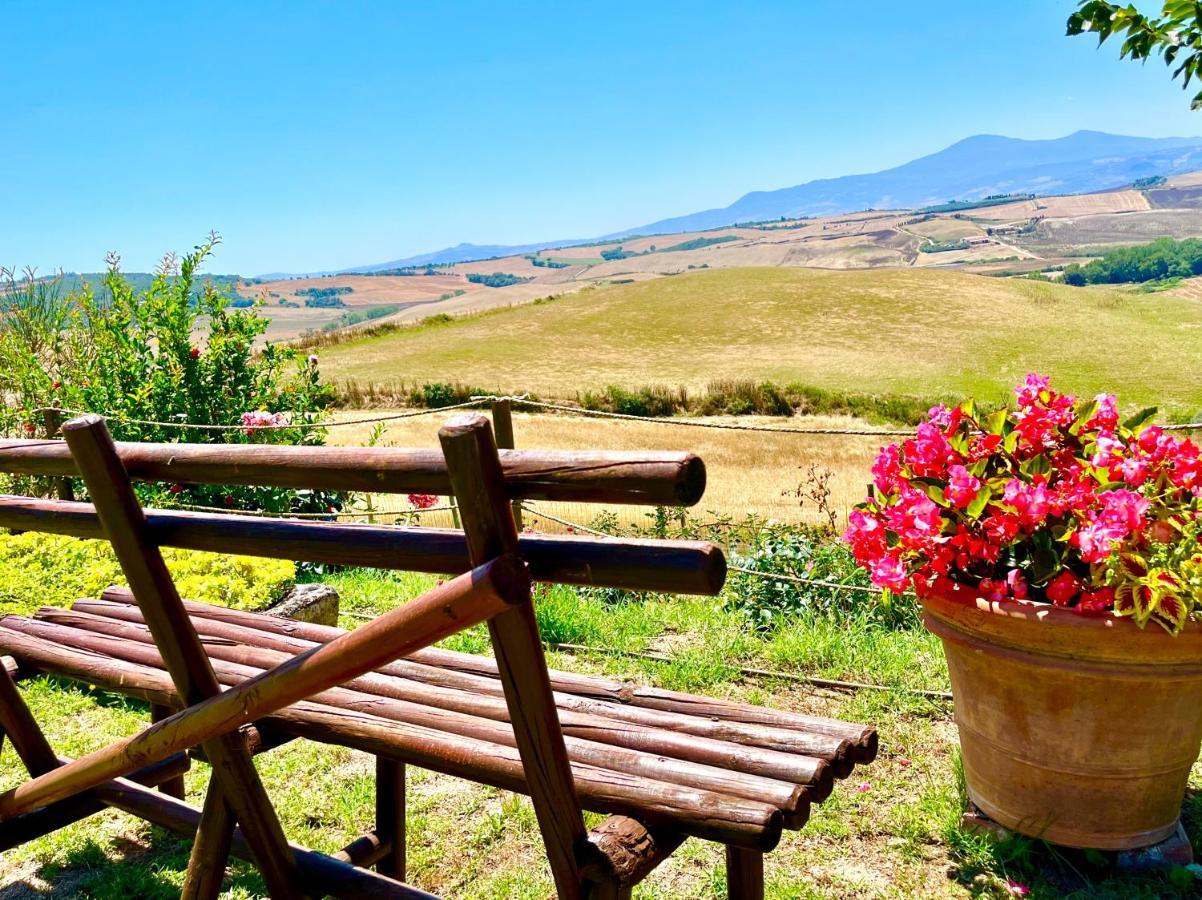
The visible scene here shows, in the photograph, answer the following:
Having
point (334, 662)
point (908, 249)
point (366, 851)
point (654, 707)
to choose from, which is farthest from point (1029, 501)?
point (908, 249)

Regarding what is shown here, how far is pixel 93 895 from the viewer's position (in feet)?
9.68

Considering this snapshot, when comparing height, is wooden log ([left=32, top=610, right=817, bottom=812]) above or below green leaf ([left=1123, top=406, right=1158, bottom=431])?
below

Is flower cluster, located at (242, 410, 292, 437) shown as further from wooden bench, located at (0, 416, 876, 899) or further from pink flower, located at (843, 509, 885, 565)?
pink flower, located at (843, 509, 885, 565)

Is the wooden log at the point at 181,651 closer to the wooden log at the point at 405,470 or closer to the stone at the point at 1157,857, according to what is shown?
the wooden log at the point at 405,470

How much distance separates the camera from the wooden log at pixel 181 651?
70.9 inches

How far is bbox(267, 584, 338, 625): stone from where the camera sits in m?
4.69

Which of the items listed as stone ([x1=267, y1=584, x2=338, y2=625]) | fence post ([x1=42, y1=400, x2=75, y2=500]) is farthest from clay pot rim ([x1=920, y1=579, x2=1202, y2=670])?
fence post ([x1=42, y1=400, x2=75, y2=500])

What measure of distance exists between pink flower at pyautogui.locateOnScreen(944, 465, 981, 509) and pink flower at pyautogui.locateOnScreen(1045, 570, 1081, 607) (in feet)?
1.02

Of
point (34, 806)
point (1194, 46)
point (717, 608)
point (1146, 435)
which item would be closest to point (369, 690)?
point (34, 806)

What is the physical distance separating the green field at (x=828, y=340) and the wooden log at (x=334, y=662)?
33442 millimetres

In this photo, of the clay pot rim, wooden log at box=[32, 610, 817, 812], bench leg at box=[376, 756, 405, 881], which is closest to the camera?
wooden log at box=[32, 610, 817, 812]

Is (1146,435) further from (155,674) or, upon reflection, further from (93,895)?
(93,895)

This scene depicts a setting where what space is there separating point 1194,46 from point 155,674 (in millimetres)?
4059

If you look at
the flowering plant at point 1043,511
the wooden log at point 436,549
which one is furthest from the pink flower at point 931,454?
the wooden log at point 436,549
